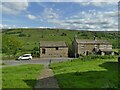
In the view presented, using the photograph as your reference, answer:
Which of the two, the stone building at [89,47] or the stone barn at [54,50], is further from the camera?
the stone building at [89,47]

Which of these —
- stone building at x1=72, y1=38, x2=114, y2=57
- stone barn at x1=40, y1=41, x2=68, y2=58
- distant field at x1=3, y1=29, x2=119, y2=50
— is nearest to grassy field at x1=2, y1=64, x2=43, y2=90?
stone barn at x1=40, y1=41, x2=68, y2=58

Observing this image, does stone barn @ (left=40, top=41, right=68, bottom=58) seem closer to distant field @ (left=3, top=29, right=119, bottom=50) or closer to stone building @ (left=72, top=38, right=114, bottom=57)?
stone building @ (left=72, top=38, right=114, bottom=57)

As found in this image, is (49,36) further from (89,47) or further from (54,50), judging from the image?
(54,50)

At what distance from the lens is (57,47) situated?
76625 millimetres

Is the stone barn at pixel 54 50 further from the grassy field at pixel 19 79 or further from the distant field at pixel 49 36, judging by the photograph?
the distant field at pixel 49 36

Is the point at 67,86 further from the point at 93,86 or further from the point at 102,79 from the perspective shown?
the point at 102,79

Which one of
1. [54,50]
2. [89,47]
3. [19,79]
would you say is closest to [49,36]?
[89,47]

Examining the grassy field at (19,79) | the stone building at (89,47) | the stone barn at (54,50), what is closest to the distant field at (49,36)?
the stone building at (89,47)

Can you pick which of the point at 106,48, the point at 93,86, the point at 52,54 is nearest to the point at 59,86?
the point at 93,86

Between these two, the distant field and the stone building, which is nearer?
the stone building

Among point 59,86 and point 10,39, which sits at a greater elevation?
point 10,39

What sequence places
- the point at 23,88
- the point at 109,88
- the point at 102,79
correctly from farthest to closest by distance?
the point at 102,79
the point at 23,88
the point at 109,88

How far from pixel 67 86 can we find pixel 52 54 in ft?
179

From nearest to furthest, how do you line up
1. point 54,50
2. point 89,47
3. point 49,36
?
point 54,50 < point 89,47 < point 49,36
